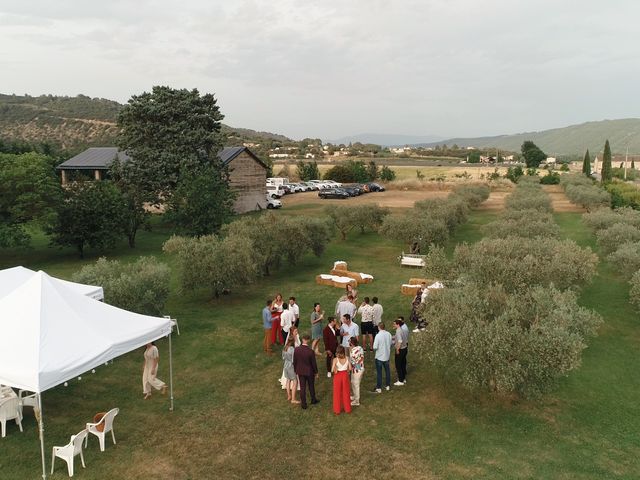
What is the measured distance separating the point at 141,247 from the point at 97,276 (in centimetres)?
1578

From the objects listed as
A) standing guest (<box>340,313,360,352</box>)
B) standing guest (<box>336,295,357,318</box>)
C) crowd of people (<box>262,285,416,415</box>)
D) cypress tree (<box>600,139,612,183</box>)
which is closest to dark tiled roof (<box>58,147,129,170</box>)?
crowd of people (<box>262,285,416,415</box>)

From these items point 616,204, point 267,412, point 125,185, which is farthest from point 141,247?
point 616,204

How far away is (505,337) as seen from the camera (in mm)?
8766

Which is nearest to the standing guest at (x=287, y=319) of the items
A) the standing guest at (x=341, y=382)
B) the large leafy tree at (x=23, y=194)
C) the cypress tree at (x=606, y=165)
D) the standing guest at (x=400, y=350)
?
the standing guest at (x=400, y=350)

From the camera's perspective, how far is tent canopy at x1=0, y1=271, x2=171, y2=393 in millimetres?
7645

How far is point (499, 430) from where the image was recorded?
910 cm

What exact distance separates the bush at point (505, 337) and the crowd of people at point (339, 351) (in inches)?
36.9

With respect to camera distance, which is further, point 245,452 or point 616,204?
point 616,204

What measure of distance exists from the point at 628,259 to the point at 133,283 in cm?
1587

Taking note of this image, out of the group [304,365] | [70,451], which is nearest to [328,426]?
[304,365]

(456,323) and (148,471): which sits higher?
(456,323)

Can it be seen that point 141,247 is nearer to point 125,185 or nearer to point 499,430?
point 125,185

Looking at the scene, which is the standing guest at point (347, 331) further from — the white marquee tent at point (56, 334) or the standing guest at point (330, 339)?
the white marquee tent at point (56, 334)

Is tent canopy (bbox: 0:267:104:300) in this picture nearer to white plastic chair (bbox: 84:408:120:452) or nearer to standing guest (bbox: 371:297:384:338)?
white plastic chair (bbox: 84:408:120:452)
